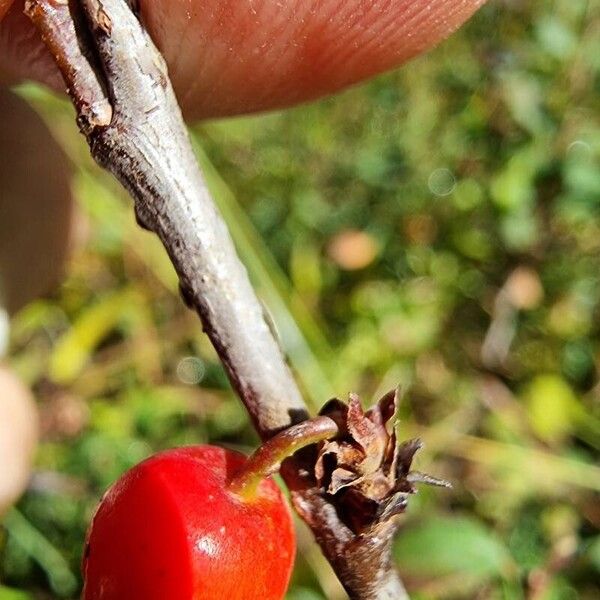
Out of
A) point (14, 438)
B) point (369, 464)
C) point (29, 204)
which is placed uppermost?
point (29, 204)

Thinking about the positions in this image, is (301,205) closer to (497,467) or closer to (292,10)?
(497,467)

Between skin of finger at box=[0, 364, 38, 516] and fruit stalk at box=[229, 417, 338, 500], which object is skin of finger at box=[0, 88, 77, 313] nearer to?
skin of finger at box=[0, 364, 38, 516]

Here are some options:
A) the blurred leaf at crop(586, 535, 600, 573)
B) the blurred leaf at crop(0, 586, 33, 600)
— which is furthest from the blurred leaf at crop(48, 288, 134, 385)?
the blurred leaf at crop(586, 535, 600, 573)

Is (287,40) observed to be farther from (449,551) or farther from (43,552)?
(43,552)

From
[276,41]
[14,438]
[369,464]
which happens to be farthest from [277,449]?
[14,438]

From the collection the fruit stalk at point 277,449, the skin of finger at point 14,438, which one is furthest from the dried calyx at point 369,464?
the skin of finger at point 14,438

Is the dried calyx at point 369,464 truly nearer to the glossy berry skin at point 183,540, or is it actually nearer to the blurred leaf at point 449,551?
the glossy berry skin at point 183,540

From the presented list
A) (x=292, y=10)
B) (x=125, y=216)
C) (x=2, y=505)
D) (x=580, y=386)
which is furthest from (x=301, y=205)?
(x=292, y=10)
